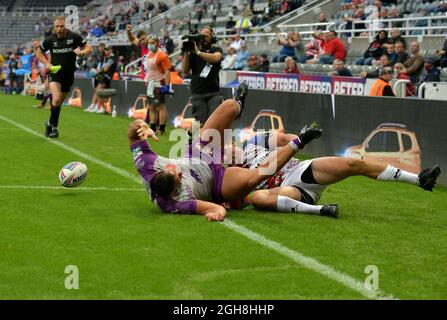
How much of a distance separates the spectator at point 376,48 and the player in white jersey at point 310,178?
40.4 ft

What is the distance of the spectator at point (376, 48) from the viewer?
68.3 feet

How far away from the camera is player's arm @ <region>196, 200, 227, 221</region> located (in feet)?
26.6

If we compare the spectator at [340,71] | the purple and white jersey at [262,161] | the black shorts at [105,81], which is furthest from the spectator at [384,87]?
the black shorts at [105,81]

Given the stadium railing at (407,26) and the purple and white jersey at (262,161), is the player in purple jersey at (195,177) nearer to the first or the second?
the purple and white jersey at (262,161)

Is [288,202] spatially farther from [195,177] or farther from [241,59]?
[241,59]

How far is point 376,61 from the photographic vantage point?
2052cm

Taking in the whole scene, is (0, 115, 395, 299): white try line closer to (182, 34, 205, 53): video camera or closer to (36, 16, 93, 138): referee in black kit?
(182, 34, 205, 53): video camera

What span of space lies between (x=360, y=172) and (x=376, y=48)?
13038mm

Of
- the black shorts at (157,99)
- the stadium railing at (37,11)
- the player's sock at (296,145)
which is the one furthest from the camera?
the stadium railing at (37,11)

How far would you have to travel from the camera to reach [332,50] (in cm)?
2236

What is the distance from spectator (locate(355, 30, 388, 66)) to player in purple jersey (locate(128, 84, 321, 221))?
12932 mm

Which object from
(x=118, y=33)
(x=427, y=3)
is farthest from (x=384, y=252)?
(x=118, y=33)

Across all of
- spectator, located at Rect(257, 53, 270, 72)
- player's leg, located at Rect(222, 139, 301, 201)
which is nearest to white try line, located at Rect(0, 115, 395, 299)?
player's leg, located at Rect(222, 139, 301, 201)

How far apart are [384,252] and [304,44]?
19.9 m
